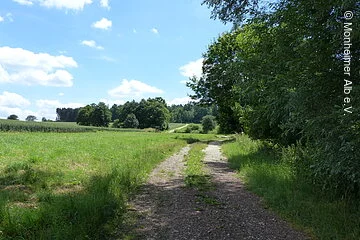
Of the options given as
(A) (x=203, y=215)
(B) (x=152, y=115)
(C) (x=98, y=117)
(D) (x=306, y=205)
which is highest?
(B) (x=152, y=115)

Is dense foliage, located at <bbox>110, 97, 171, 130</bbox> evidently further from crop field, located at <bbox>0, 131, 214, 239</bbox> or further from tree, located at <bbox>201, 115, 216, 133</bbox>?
crop field, located at <bbox>0, 131, 214, 239</bbox>

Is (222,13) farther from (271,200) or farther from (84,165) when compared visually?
(84,165)

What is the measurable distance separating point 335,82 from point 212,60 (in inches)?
1048

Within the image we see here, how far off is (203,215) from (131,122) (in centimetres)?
10063

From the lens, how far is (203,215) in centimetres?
658

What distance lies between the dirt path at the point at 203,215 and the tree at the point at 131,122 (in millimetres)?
96765

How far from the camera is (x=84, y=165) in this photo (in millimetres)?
12773

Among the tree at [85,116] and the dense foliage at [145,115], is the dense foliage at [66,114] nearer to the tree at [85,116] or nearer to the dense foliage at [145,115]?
the tree at [85,116]

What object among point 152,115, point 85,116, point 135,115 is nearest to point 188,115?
point 135,115

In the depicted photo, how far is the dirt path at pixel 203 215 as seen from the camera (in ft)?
18.0

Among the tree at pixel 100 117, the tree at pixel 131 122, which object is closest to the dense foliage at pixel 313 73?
the tree at pixel 131 122

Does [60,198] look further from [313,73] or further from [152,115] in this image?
[152,115]

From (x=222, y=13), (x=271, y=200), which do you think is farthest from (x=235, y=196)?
(x=222, y=13)

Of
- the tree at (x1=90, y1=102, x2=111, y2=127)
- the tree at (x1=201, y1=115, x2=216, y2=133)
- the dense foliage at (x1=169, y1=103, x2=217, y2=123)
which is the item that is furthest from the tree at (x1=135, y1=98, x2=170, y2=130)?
the tree at (x1=201, y1=115, x2=216, y2=133)
